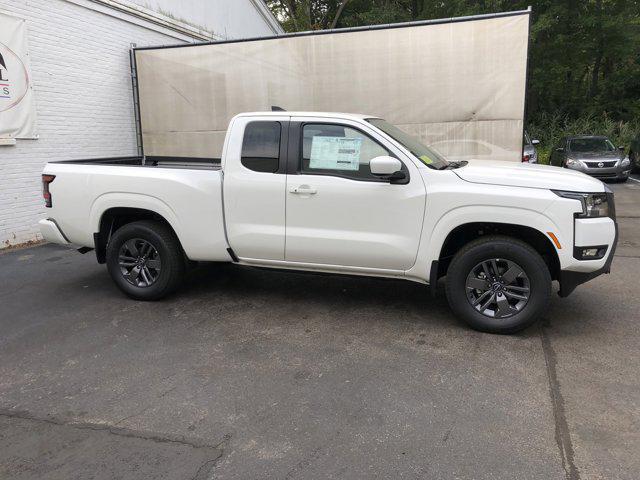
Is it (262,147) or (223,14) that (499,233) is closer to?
(262,147)

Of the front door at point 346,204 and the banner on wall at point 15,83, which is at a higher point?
the banner on wall at point 15,83

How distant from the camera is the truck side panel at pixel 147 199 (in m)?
4.89

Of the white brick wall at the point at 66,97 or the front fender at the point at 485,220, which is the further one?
the white brick wall at the point at 66,97

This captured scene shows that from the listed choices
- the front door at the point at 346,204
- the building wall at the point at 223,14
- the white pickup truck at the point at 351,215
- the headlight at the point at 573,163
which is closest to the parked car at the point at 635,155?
the headlight at the point at 573,163

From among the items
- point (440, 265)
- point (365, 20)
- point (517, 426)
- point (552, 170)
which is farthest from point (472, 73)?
point (365, 20)

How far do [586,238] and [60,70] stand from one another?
27.3 ft

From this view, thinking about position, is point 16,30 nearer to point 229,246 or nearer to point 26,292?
point 26,292

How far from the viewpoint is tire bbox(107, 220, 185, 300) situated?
16.8 feet

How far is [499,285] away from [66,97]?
782 centimetres

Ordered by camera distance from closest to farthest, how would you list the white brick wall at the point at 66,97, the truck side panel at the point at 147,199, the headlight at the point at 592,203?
the headlight at the point at 592,203 < the truck side panel at the point at 147,199 < the white brick wall at the point at 66,97

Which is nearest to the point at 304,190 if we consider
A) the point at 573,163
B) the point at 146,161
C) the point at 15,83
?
the point at 146,161

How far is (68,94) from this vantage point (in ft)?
28.9

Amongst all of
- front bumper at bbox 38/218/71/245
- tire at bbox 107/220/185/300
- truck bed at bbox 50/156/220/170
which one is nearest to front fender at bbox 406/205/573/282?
tire at bbox 107/220/185/300

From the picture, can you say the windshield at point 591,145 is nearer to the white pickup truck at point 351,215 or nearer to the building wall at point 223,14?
the building wall at point 223,14
